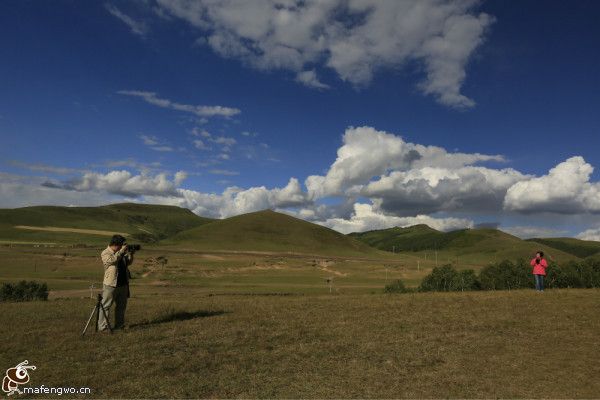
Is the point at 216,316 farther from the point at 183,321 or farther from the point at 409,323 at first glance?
the point at 409,323

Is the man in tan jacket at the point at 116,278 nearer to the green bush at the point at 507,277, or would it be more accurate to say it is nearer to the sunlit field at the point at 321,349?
the sunlit field at the point at 321,349

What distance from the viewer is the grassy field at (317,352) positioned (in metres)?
9.74

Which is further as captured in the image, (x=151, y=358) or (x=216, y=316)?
(x=216, y=316)

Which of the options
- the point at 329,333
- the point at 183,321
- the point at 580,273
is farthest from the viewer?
the point at 580,273

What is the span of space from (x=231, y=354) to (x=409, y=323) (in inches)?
317

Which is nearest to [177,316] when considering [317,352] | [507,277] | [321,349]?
[321,349]

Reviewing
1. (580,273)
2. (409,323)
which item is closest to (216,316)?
(409,323)

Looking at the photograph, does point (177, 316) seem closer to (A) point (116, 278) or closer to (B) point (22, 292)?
(A) point (116, 278)

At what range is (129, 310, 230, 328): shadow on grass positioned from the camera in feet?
55.5

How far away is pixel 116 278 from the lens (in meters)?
15.5

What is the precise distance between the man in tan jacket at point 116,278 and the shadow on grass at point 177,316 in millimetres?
1059

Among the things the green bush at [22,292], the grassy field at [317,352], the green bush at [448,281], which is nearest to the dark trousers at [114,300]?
the grassy field at [317,352]

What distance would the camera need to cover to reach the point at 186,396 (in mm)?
9031

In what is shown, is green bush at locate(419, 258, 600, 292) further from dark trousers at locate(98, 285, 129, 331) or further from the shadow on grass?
dark trousers at locate(98, 285, 129, 331)
